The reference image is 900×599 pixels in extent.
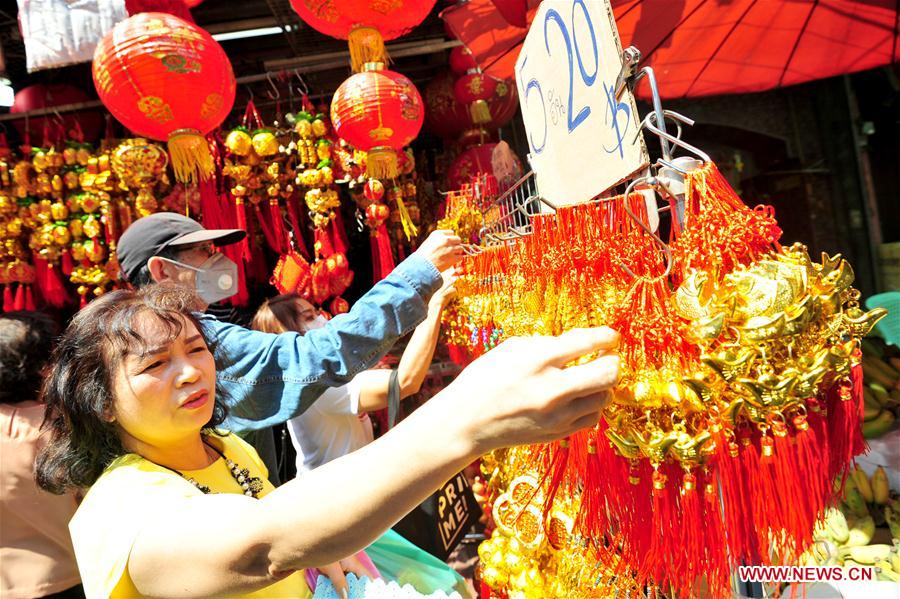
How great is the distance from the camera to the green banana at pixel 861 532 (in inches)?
62.9

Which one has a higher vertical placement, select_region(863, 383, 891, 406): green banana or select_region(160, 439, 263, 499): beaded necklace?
select_region(160, 439, 263, 499): beaded necklace

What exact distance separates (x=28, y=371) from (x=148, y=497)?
55.7 inches

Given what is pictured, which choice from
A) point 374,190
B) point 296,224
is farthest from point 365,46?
point 296,224

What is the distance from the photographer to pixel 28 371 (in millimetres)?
1755

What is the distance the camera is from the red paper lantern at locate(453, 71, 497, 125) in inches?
125

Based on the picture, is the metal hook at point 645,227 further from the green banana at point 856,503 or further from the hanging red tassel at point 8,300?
the hanging red tassel at point 8,300

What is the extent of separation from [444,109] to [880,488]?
2.90 m

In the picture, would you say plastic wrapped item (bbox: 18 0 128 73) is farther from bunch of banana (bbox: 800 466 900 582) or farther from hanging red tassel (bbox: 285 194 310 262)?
bunch of banana (bbox: 800 466 900 582)

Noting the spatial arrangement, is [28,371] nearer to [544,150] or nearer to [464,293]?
[464,293]

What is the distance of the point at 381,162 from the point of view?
2570mm

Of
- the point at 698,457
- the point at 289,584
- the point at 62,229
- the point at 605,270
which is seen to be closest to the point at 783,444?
the point at 698,457

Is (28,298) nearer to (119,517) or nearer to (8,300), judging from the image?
(8,300)

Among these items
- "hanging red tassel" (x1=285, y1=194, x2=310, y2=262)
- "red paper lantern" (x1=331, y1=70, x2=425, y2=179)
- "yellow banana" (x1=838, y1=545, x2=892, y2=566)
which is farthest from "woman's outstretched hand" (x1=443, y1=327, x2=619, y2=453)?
"hanging red tassel" (x1=285, y1=194, x2=310, y2=262)

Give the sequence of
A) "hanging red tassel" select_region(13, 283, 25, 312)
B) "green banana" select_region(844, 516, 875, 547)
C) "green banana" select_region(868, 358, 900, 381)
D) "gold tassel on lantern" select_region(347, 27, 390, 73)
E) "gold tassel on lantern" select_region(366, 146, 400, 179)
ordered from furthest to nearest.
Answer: "hanging red tassel" select_region(13, 283, 25, 312) < "gold tassel on lantern" select_region(366, 146, 400, 179) < "gold tassel on lantern" select_region(347, 27, 390, 73) < "green banana" select_region(868, 358, 900, 381) < "green banana" select_region(844, 516, 875, 547)
